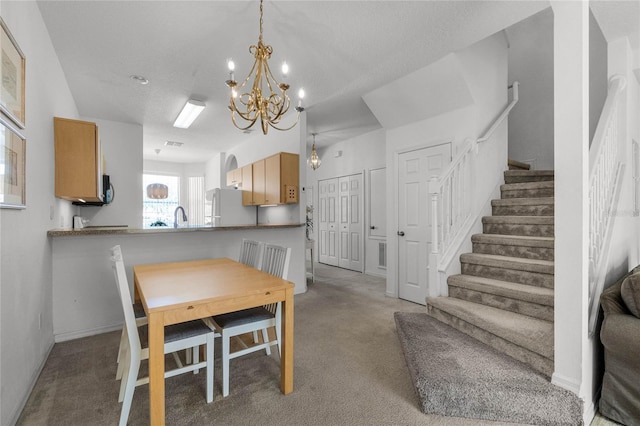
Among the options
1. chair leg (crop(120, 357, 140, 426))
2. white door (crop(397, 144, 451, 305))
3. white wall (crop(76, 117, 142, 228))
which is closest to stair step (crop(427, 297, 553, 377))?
white door (crop(397, 144, 451, 305))

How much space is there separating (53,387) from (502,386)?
2.93 m

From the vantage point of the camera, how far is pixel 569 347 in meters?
1.72

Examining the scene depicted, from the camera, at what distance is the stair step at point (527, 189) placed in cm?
320

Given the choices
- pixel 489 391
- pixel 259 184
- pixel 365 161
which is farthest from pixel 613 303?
pixel 365 161

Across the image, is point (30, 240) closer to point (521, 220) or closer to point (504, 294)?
point (504, 294)

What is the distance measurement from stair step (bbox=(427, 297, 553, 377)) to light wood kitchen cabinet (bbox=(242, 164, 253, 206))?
3756 millimetres

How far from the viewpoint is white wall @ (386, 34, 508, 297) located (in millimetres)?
3365

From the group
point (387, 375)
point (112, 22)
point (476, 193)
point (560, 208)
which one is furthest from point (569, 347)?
point (112, 22)

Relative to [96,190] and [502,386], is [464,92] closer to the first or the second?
[502,386]

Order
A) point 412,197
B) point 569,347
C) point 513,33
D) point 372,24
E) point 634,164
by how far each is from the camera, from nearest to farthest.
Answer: point 569,347, point 372,24, point 634,164, point 412,197, point 513,33

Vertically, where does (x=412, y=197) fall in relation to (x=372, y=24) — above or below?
below

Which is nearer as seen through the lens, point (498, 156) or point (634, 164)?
point (634, 164)

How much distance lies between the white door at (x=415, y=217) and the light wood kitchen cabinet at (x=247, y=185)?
2.65 m

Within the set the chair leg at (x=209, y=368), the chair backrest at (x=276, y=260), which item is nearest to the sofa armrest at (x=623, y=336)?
the chair backrest at (x=276, y=260)
